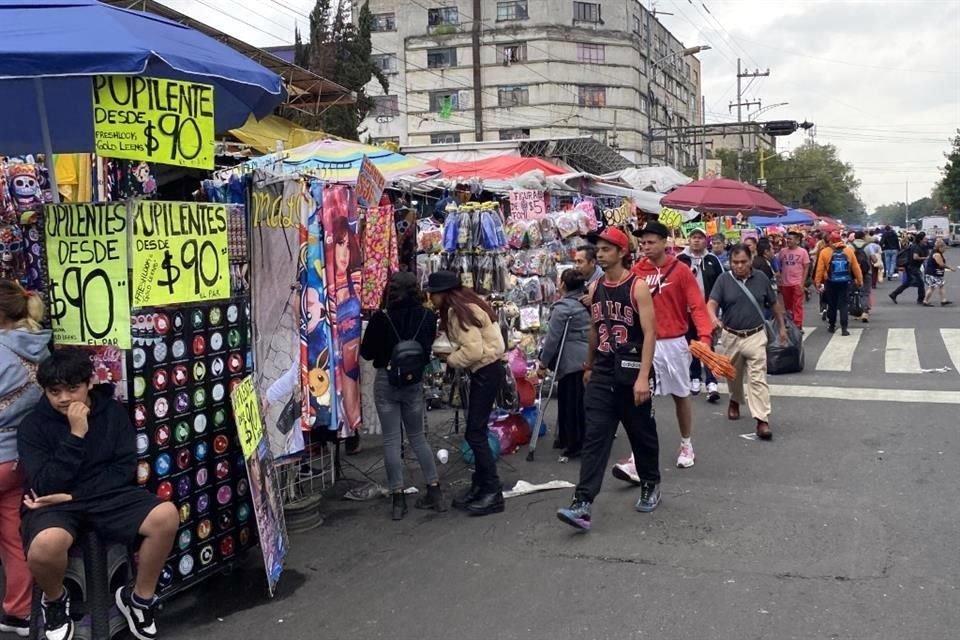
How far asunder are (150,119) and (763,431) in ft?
19.1

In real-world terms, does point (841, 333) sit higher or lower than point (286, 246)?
lower

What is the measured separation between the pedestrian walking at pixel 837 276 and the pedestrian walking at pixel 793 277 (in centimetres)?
88

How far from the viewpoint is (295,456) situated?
17.8 ft

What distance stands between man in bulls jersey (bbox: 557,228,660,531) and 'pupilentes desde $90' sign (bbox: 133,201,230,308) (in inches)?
95.7

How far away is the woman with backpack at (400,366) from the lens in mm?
5660

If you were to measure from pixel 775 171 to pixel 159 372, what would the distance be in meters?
77.2

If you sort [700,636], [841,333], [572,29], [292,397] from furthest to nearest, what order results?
[572,29] → [841,333] → [292,397] → [700,636]

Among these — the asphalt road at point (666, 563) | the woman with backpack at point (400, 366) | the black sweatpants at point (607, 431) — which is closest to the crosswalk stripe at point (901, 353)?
the asphalt road at point (666, 563)

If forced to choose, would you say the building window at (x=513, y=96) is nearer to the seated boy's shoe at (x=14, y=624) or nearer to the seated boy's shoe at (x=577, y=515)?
the seated boy's shoe at (x=577, y=515)

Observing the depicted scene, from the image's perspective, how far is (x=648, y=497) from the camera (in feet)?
18.8

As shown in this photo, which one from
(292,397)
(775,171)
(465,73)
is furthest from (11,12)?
(775,171)

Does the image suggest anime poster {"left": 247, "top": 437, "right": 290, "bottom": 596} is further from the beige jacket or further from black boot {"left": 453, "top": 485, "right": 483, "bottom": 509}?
the beige jacket

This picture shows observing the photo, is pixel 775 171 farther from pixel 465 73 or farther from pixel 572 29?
pixel 465 73

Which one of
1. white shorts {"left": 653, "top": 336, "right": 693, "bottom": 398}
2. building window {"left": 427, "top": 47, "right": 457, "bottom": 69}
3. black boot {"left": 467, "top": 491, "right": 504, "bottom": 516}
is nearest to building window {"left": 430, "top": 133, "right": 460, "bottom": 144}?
building window {"left": 427, "top": 47, "right": 457, "bottom": 69}
